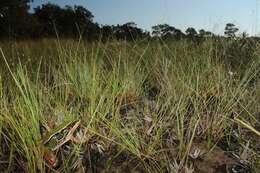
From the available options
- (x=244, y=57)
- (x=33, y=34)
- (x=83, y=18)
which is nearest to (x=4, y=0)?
(x=33, y=34)

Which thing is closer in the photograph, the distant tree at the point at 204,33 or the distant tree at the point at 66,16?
the distant tree at the point at 204,33

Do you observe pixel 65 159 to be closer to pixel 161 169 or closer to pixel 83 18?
pixel 161 169

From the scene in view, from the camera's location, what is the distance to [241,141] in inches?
107

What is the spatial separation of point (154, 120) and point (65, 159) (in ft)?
1.79

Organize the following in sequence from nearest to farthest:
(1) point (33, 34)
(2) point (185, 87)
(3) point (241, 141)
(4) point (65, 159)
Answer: (4) point (65, 159) → (3) point (241, 141) → (2) point (185, 87) → (1) point (33, 34)

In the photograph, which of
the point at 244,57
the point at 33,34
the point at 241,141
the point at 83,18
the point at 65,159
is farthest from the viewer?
the point at 33,34

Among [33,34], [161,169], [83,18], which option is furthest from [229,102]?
[33,34]

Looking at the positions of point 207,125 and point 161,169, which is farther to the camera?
point 207,125

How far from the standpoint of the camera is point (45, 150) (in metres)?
2.41

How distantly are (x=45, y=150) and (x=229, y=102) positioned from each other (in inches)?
→ 42.4

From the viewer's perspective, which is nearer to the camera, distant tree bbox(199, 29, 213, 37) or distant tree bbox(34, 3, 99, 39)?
distant tree bbox(199, 29, 213, 37)

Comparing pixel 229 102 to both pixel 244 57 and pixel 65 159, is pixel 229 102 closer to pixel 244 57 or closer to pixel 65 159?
pixel 65 159

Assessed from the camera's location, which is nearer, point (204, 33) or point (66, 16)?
point (204, 33)

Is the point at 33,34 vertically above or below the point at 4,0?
below
